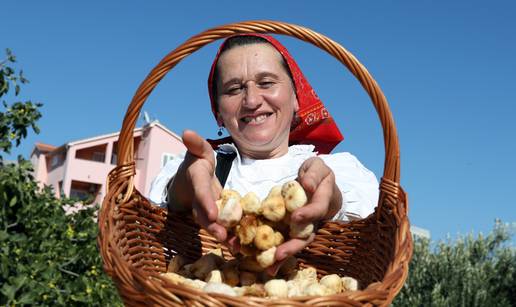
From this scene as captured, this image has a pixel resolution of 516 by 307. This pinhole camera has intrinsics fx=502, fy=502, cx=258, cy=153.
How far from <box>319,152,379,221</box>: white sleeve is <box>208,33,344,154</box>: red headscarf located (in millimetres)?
220

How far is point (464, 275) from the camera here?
238 inches

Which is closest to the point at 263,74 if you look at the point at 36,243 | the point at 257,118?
the point at 257,118

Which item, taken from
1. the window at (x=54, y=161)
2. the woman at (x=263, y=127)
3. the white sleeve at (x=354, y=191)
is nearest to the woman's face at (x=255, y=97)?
the woman at (x=263, y=127)

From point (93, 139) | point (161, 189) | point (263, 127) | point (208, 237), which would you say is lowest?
point (208, 237)

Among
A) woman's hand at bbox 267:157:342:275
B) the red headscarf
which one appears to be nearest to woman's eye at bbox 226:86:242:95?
the red headscarf

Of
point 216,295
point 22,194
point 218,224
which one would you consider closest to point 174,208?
point 218,224

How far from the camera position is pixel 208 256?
1400 millimetres

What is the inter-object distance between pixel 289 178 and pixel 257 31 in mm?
484

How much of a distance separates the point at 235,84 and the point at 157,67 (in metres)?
0.30

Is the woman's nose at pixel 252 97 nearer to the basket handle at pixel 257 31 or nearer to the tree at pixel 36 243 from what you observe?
the basket handle at pixel 257 31

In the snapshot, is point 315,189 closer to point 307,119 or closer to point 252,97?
point 252,97

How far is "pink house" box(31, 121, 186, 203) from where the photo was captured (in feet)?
64.0

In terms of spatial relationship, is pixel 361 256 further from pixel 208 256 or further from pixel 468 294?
pixel 468 294

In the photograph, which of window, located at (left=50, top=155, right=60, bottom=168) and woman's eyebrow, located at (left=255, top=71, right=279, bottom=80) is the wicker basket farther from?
window, located at (left=50, top=155, right=60, bottom=168)
